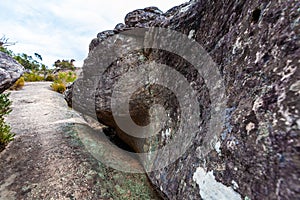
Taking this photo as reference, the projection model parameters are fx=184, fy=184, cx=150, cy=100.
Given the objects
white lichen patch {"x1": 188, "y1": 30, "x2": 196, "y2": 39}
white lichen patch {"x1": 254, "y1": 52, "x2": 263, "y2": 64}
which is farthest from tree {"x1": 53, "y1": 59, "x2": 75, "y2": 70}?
white lichen patch {"x1": 254, "y1": 52, "x2": 263, "y2": 64}

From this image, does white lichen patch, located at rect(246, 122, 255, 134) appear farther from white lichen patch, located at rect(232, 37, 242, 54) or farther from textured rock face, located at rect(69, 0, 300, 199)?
white lichen patch, located at rect(232, 37, 242, 54)

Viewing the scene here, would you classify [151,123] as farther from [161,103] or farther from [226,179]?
[226,179]

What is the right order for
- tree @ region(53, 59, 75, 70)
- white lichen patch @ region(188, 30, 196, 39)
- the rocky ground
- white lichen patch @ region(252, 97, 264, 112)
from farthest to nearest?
tree @ region(53, 59, 75, 70) → the rocky ground → white lichen patch @ region(188, 30, 196, 39) → white lichen patch @ region(252, 97, 264, 112)

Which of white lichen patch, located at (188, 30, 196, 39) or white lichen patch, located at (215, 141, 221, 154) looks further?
white lichen patch, located at (188, 30, 196, 39)

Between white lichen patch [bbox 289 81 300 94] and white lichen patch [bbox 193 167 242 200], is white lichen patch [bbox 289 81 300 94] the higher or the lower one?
the higher one

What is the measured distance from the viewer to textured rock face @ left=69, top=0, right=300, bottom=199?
3.16ft

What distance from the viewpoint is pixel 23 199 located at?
2418mm

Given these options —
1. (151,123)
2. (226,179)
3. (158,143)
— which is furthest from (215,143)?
(151,123)

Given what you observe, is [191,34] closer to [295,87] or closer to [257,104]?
[257,104]

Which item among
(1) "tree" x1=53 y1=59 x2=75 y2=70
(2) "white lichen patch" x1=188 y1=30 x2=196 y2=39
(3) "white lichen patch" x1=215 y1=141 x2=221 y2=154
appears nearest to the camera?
(3) "white lichen patch" x1=215 y1=141 x2=221 y2=154

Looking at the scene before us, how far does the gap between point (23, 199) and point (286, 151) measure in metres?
2.98

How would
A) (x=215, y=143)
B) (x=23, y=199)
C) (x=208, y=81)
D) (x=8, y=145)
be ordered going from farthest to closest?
(x=8, y=145), (x=23, y=199), (x=208, y=81), (x=215, y=143)

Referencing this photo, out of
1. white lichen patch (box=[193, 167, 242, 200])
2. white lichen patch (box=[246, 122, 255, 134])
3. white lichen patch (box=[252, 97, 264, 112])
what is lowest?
white lichen patch (box=[193, 167, 242, 200])

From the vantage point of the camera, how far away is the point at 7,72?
3.36 m
